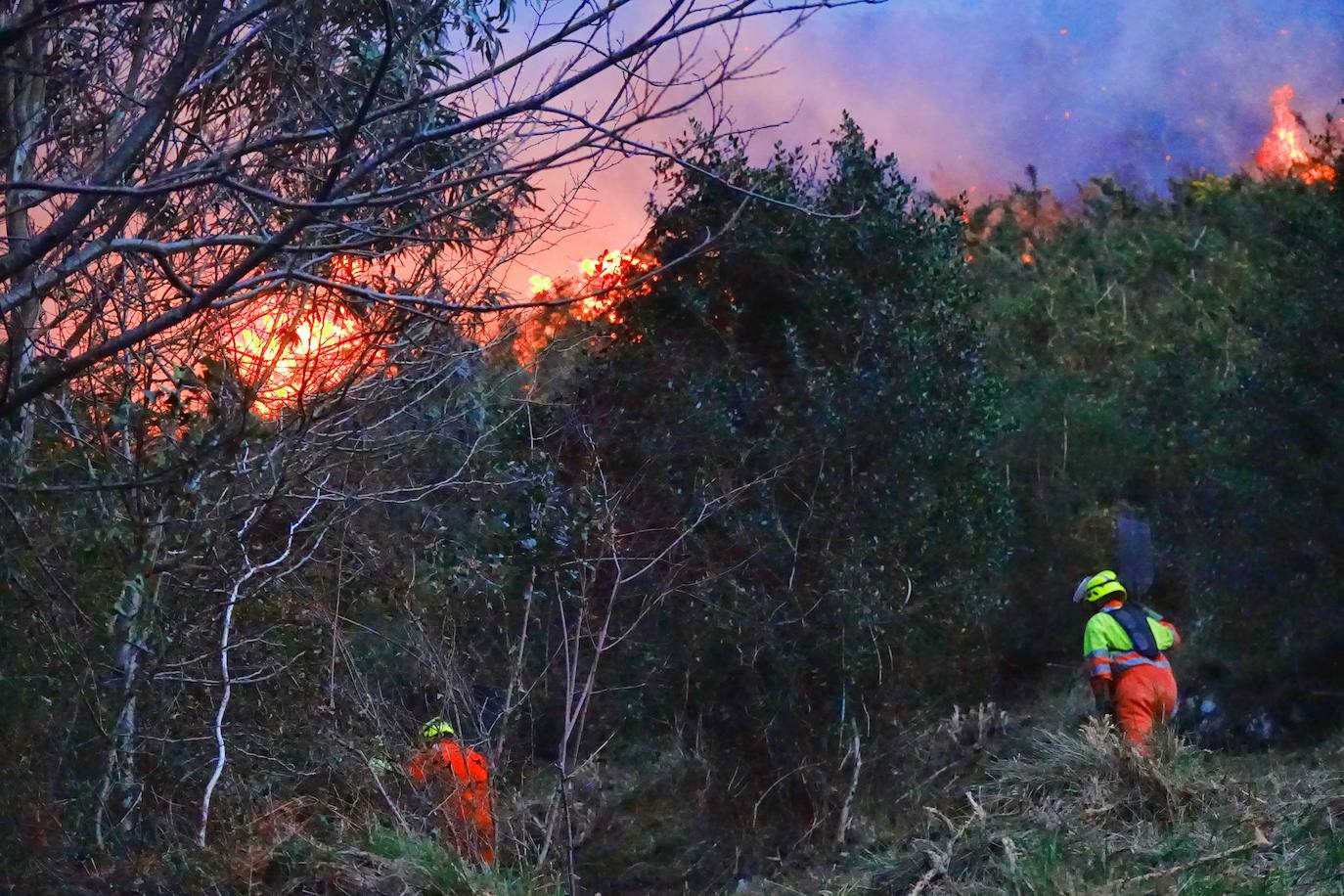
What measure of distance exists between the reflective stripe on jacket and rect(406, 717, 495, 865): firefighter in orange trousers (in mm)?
4703

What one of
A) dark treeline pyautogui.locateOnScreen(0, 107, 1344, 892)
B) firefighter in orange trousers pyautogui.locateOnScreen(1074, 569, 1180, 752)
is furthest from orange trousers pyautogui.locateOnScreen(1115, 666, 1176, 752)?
dark treeline pyautogui.locateOnScreen(0, 107, 1344, 892)

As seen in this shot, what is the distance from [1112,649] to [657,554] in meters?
3.32

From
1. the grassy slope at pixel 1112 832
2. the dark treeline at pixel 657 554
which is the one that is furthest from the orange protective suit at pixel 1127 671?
the dark treeline at pixel 657 554

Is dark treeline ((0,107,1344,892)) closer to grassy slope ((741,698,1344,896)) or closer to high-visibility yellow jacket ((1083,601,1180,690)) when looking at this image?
high-visibility yellow jacket ((1083,601,1180,690))

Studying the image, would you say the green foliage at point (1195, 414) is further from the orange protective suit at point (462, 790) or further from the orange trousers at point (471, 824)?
the orange trousers at point (471, 824)

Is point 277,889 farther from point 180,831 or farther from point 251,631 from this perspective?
A: point 251,631

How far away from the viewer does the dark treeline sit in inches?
241

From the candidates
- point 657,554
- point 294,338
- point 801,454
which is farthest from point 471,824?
point 801,454

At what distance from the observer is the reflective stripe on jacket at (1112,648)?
9383 millimetres

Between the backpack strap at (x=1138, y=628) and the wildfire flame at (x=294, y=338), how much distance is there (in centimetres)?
589

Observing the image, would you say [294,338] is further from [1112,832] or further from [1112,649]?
[1112,649]

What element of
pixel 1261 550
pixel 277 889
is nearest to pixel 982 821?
pixel 277 889

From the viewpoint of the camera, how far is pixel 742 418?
36.1 feet

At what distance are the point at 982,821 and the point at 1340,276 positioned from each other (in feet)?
30.0
